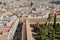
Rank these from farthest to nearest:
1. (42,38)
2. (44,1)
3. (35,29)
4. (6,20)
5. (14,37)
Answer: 1. (44,1)
2. (6,20)
3. (35,29)
4. (14,37)
5. (42,38)

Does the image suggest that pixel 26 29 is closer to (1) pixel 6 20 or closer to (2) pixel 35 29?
(2) pixel 35 29

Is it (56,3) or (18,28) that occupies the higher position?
(56,3)

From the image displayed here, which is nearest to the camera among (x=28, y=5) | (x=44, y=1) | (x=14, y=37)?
(x=14, y=37)

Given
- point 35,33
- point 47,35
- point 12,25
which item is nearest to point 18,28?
point 12,25

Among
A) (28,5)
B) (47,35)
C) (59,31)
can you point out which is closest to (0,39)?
(47,35)

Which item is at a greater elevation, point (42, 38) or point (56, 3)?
point (56, 3)

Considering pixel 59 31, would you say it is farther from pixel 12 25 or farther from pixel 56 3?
pixel 56 3

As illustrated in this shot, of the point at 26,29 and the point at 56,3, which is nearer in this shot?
the point at 26,29

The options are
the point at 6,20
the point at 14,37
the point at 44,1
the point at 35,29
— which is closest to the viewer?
the point at 14,37

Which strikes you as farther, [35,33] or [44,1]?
[44,1]
